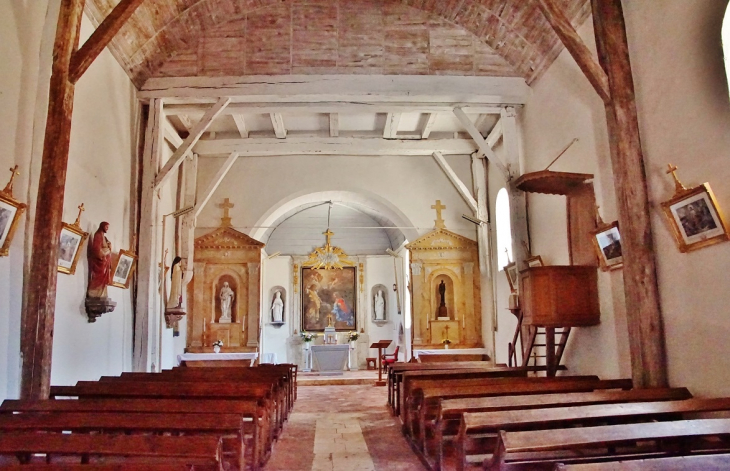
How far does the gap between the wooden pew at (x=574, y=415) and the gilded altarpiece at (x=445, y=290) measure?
7.35 metres

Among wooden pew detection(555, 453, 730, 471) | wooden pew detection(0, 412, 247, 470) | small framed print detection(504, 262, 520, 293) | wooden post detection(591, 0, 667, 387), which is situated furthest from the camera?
small framed print detection(504, 262, 520, 293)

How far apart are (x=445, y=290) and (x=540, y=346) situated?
386 cm

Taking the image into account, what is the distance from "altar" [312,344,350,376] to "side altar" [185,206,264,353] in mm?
3726

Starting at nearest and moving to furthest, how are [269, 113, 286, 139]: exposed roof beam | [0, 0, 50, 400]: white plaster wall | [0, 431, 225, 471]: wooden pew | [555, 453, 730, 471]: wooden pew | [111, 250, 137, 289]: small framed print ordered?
[555, 453, 730, 471]: wooden pew → [0, 431, 225, 471]: wooden pew → [0, 0, 50, 400]: white plaster wall → [111, 250, 137, 289]: small framed print → [269, 113, 286, 139]: exposed roof beam

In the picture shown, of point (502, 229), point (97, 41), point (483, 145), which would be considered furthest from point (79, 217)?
point (502, 229)

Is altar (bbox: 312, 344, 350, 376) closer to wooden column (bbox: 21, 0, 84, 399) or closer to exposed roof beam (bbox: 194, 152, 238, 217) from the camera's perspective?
exposed roof beam (bbox: 194, 152, 238, 217)

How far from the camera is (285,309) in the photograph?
690 inches

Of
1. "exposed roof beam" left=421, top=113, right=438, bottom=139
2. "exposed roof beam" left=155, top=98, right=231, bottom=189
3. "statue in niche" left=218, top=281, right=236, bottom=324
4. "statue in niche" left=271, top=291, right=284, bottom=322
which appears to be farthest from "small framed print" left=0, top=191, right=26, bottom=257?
"statue in niche" left=271, top=291, right=284, bottom=322

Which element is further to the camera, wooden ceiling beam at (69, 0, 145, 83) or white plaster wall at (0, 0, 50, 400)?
wooden ceiling beam at (69, 0, 145, 83)

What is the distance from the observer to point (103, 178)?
7660 millimetres

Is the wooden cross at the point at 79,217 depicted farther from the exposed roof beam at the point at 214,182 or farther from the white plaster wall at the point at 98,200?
the exposed roof beam at the point at 214,182

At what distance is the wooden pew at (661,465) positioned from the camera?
2465 mm

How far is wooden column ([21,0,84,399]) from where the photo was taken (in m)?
5.43

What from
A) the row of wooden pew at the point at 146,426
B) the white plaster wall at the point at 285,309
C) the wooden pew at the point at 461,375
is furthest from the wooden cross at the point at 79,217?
the white plaster wall at the point at 285,309
